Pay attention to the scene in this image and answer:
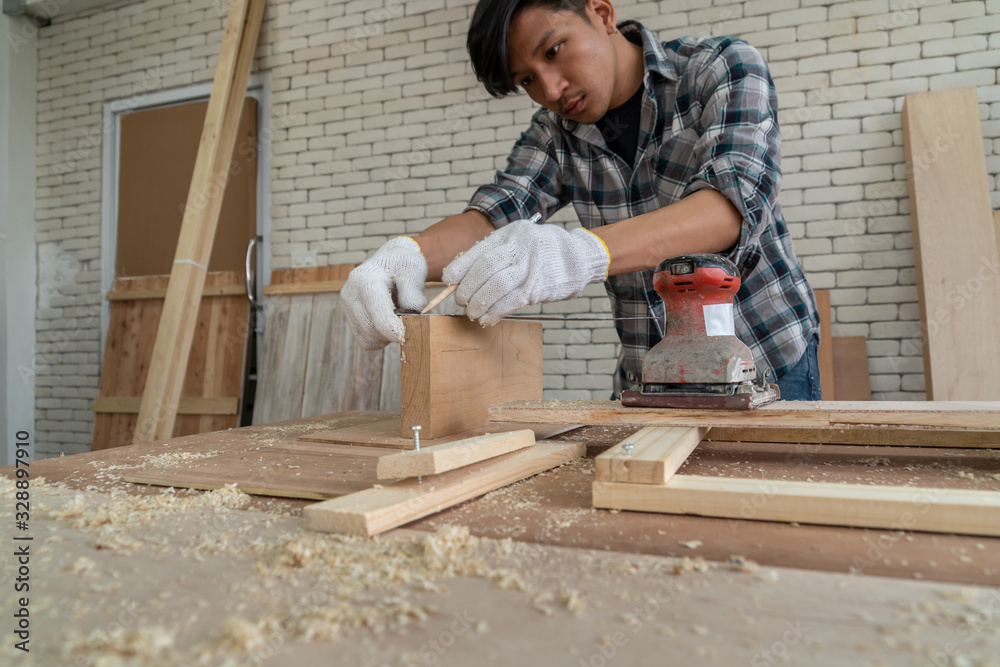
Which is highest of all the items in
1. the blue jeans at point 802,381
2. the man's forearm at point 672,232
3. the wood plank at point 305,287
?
the wood plank at point 305,287

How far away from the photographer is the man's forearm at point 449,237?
6.75 ft

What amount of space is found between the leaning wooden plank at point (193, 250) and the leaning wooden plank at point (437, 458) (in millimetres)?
3818

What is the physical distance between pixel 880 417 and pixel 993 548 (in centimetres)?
42

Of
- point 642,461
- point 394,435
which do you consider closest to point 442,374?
point 394,435

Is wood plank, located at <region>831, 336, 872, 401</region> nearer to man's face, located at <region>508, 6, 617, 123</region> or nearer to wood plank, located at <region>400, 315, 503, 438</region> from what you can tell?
man's face, located at <region>508, 6, 617, 123</region>

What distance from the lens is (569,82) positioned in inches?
75.1

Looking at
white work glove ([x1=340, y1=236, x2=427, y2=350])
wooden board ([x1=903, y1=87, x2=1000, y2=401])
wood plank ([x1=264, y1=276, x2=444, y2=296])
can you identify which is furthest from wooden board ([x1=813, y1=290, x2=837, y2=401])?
wood plank ([x1=264, y1=276, x2=444, y2=296])

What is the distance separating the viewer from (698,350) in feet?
4.39

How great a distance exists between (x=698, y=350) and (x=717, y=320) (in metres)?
0.10

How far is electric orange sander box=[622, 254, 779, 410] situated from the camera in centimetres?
130

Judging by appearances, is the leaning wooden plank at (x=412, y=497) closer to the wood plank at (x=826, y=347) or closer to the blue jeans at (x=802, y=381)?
the blue jeans at (x=802, y=381)

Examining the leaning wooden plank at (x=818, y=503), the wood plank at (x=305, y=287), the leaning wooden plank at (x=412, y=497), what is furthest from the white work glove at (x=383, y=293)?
the wood plank at (x=305, y=287)

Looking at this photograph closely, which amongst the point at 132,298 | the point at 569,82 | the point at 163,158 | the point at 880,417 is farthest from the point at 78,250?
the point at 880,417

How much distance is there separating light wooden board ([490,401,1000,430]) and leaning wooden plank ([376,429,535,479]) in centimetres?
23
